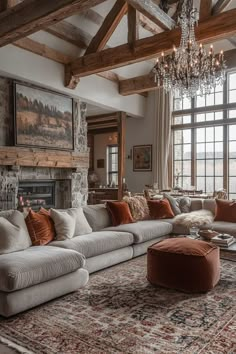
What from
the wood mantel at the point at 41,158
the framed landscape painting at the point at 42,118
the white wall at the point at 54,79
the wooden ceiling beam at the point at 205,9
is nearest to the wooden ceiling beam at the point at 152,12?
the wooden ceiling beam at the point at 205,9

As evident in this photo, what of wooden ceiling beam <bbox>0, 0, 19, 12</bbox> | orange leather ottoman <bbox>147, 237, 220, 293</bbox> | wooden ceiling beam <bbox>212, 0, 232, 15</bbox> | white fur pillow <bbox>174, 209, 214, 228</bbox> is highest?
wooden ceiling beam <bbox>212, 0, 232, 15</bbox>

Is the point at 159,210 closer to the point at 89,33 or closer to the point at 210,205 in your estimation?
the point at 210,205

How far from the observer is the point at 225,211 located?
17.5 feet

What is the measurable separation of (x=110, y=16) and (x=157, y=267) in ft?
17.5

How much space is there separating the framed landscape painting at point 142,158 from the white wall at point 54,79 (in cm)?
117

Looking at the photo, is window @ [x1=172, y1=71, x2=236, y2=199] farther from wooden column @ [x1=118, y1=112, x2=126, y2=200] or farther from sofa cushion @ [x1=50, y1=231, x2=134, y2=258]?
sofa cushion @ [x1=50, y1=231, x2=134, y2=258]

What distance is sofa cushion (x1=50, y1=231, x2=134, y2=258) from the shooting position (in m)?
3.55

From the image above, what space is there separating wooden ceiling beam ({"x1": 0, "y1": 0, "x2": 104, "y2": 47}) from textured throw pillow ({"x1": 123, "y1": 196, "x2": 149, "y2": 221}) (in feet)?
9.53

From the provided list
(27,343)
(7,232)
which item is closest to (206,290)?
(27,343)

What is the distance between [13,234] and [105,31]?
496cm

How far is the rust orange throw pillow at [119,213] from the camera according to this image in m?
4.89

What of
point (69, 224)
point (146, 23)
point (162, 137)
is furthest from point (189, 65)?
point (162, 137)

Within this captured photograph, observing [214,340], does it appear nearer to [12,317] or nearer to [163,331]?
[163,331]

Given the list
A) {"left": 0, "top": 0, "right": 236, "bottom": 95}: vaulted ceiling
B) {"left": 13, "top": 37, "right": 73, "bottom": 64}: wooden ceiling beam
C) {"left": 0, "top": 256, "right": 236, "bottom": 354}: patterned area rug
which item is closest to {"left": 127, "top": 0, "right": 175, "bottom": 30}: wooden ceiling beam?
{"left": 0, "top": 0, "right": 236, "bottom": 95}: vaulted ceiling
